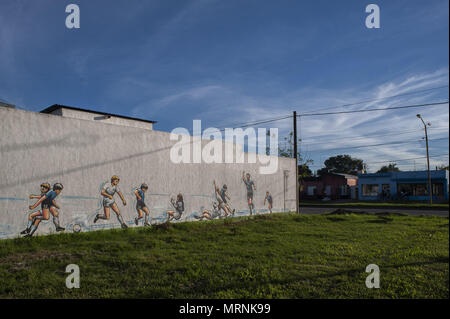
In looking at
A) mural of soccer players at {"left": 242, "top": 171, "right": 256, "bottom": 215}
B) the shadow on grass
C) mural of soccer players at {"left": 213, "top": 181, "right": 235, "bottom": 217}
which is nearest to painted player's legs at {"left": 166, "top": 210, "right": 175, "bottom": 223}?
mural of soccer players at {"left": 213, "top": 181, "right": 235, "bottom": 217}

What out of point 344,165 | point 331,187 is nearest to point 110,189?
point 331,187

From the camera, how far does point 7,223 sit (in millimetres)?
8891

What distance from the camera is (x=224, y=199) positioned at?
16.5m

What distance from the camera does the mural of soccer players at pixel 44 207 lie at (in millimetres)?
9312

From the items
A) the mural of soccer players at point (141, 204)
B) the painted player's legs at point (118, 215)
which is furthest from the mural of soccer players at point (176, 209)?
the painted player's legs at point (118, 215)

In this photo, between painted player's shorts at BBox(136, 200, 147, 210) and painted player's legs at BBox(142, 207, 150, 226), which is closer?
painted player's shorts at BBox(136, 200, 147, 210)

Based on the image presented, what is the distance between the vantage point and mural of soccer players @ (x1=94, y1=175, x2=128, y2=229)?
36.8 feet

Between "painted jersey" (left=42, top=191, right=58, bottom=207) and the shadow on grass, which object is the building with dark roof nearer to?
"painted jersey" (left=42, top=191, right=58, bottom=207)

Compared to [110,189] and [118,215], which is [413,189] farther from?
[110,189]

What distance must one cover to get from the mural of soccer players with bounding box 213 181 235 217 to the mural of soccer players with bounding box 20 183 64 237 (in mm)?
7781

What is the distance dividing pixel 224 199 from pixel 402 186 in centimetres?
3441

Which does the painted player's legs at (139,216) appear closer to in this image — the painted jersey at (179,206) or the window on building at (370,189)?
the painted jersey at (179,206)

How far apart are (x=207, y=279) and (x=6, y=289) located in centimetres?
342
